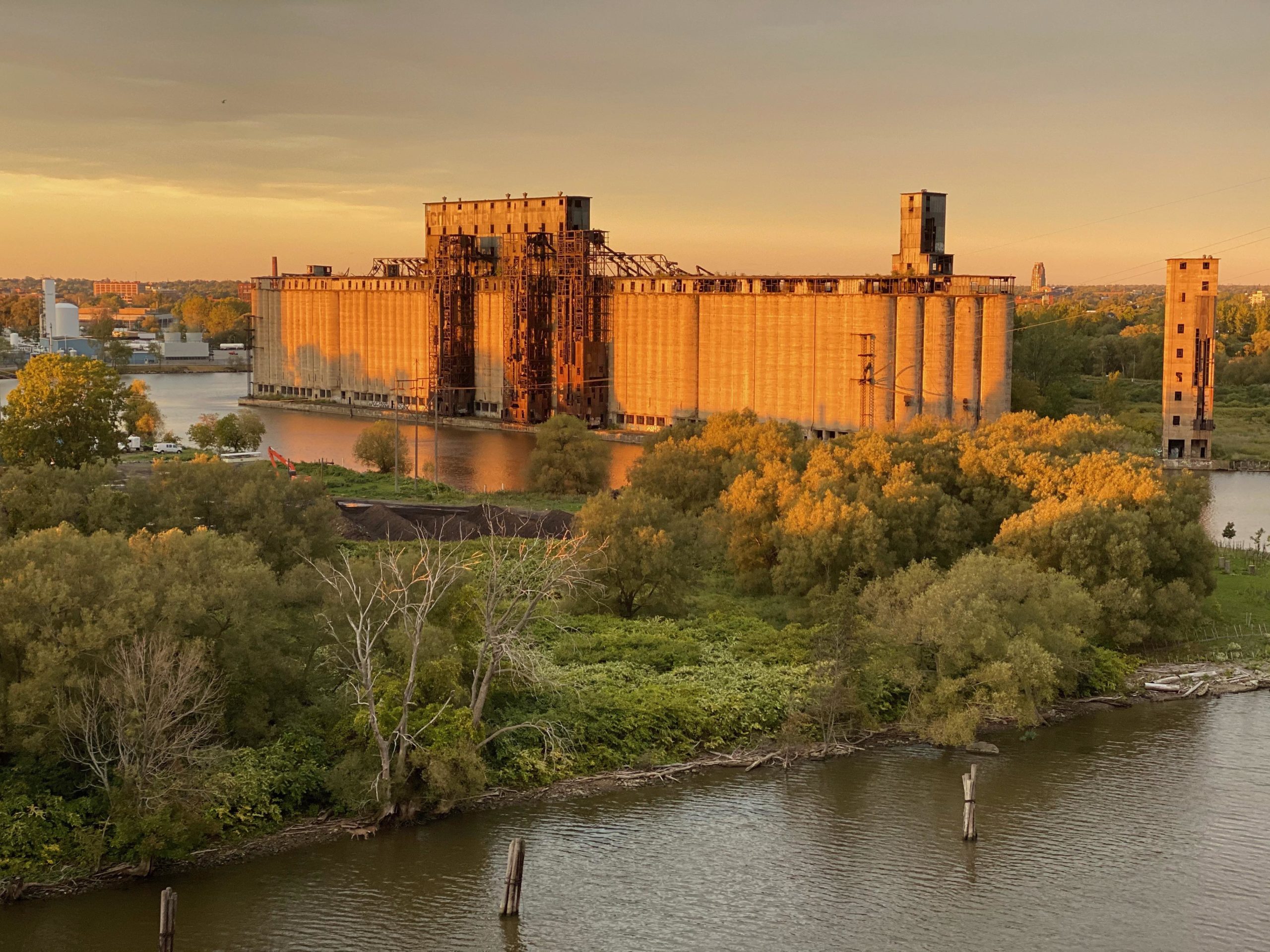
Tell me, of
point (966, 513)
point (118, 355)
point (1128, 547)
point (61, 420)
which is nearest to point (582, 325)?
point (61, 420)

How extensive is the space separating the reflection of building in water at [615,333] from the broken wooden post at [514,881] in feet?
145

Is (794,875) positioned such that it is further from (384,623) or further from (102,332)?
(102,332)

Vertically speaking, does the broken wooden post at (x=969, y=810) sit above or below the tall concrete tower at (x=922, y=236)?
below

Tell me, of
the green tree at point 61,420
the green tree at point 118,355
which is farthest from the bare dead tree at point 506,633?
the green tree at point 118,355

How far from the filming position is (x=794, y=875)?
22000 mm

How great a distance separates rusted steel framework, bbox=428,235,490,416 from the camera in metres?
93.2

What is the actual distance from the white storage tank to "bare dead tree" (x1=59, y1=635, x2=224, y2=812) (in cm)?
16114

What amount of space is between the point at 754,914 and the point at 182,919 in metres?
7.85

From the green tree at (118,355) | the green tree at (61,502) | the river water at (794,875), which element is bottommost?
the river water at (794,875)

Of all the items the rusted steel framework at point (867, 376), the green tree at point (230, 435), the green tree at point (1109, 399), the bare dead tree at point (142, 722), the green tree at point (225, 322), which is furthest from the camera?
the green tree at point (225, 322)

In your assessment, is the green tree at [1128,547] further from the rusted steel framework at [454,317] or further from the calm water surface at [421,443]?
the rusted steel framework at [454,317]

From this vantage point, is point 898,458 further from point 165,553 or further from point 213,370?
point 213,370

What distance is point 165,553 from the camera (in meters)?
25.7

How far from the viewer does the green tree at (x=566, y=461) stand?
58344 mm
